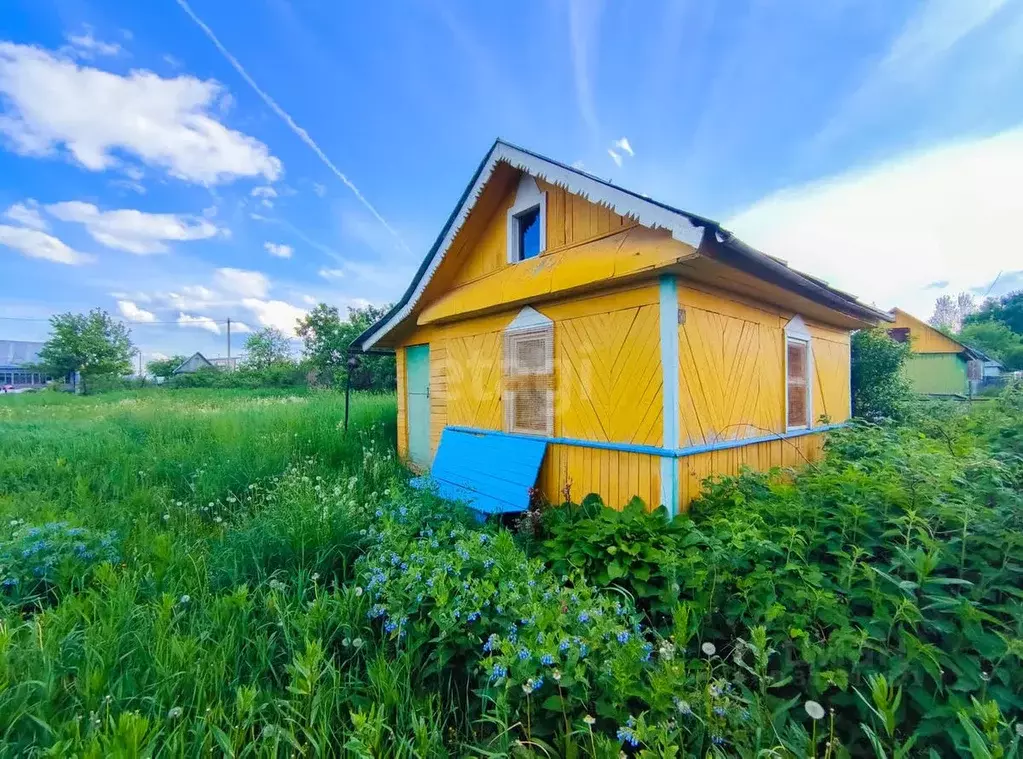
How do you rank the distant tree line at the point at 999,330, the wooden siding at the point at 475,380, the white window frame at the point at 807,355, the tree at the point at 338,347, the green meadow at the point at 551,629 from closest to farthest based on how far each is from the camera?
the green meadow at the point at 551,629 → the white window frame at the point at 807,355 → the wooden siding at the point at 475,380 → the tree at the point at 338,347 → the distant tree line at the point at 999,330

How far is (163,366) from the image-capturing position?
47406 millimetres

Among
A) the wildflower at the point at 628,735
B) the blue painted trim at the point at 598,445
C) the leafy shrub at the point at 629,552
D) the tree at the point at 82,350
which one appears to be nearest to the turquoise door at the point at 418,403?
the blue painted trim at the point at 598,445

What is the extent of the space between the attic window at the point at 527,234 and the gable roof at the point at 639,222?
0.59 meters

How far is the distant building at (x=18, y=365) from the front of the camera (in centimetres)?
5162

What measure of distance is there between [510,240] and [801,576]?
15.4 feet

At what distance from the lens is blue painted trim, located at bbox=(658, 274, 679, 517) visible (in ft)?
12.6

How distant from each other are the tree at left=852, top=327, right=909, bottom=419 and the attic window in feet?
27.7

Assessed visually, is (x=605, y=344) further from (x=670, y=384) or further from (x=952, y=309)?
(x=952, y=309)

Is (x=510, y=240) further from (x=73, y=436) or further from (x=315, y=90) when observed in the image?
(x=73, y=436)

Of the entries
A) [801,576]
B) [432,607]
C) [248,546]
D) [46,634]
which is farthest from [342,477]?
[801,576]

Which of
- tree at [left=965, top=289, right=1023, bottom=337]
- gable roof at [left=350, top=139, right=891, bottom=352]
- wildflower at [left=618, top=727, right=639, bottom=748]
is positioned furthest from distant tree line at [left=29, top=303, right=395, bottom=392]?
tree at [left=965, top=289, right=1023, bottom=337]

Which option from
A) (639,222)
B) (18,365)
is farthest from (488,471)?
(18,365)

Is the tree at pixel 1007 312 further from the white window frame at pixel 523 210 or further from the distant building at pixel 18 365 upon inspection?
the distant building at pixel 18 365

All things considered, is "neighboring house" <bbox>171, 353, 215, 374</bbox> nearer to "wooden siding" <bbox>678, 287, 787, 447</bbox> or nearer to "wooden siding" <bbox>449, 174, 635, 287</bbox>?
"wooden siding" <bbox>449, 174, 635, 287</bbox>
